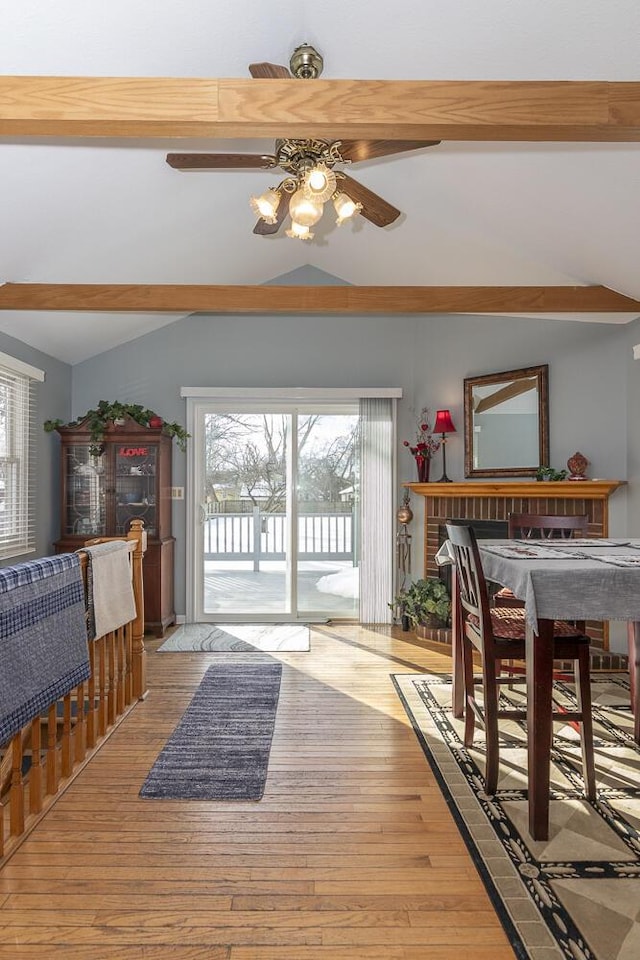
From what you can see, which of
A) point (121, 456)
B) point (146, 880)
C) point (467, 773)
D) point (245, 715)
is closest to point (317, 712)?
point (245, 715)

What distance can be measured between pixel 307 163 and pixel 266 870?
2675mm

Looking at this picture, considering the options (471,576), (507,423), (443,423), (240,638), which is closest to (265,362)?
(443,423)

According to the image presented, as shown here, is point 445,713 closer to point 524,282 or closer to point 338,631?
point 338,631

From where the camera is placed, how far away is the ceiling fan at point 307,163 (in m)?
2.31

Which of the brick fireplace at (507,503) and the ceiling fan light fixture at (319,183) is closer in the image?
the ceiling fan light fixture at (319,183)

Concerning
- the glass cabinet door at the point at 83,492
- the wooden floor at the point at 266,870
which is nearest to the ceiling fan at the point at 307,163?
Result: the wooden floor at the point at 266,870

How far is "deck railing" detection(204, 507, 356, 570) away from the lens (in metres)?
5.43

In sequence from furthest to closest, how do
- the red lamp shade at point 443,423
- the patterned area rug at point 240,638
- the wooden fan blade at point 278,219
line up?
the red lamp shade at point 443,423
the patterned area rug at point 240,638
the wooden fan blade at point 278,219

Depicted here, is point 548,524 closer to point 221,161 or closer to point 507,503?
point 507,503

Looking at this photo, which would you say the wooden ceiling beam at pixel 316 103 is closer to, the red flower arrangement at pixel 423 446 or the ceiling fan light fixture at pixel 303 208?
the ceiling fan light fixture at pixel 303 208

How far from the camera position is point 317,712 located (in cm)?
326

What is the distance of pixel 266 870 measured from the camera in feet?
6.32

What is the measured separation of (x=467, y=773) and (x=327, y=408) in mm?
3543

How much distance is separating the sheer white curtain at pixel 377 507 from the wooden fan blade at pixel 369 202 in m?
2.58
